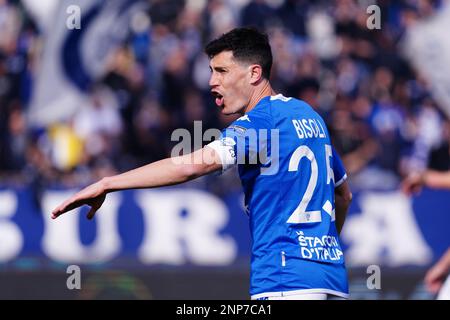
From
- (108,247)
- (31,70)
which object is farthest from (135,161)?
(31,70)

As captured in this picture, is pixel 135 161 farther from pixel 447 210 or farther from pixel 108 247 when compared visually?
pixel 447 210

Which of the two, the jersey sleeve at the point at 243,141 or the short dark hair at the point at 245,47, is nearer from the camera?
the jersey sleeve at the point at 243,141

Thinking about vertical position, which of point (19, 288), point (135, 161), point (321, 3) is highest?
point (321, 3)

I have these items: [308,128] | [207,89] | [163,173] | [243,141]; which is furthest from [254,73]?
[207,89]

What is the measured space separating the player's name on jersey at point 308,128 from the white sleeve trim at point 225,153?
17.0 inches

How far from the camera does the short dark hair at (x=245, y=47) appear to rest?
5.15 m

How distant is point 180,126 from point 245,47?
21.9ft

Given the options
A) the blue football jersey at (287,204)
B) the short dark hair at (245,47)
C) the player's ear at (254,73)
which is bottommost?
the blue football jersey at (287,204)

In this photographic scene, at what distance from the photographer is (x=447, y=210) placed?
35.4ft

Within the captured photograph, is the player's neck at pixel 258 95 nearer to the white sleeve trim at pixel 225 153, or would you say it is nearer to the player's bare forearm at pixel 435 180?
the white sleeve trim at pixel 225 153

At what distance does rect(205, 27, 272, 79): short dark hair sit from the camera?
5.15 meters

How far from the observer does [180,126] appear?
38.7 feet

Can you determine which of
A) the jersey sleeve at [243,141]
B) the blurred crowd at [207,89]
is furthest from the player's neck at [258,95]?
the blurred crowd at [207,89]
